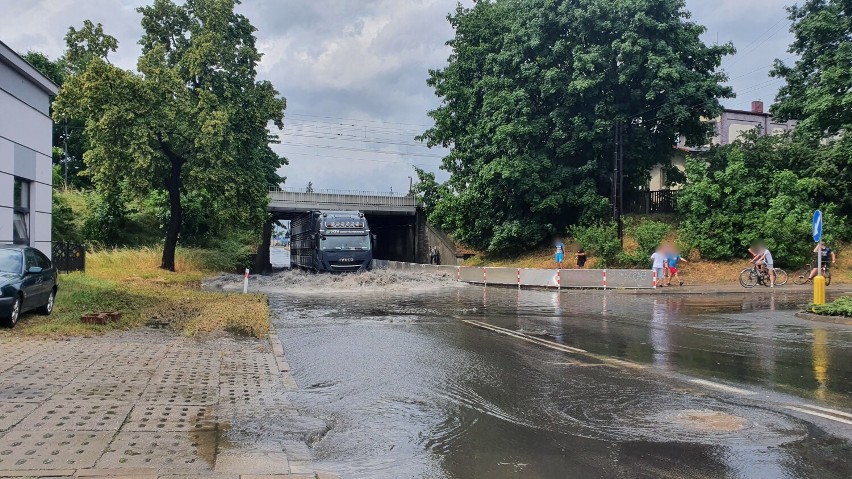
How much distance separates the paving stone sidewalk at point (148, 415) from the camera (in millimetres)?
4863

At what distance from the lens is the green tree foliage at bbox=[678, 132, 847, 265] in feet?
98.2

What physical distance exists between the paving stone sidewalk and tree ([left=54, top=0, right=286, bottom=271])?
20.6 metres

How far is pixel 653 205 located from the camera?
39844 millimetres

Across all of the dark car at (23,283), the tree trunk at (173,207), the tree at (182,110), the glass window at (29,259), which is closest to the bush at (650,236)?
the tree at (182,110)

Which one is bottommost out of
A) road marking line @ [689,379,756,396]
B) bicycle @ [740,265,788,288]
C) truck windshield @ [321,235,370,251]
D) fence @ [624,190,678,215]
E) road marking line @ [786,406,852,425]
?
road marking line @ [689,379,756,396]

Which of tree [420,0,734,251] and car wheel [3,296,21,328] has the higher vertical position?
A: tree [420,0,734,251]

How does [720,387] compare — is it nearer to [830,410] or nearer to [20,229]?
[830,410]

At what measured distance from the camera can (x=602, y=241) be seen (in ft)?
111

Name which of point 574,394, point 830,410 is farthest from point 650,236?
point 830,410

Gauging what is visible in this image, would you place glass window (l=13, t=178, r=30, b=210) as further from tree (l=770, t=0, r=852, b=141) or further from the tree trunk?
tree (l=770, t=0, r=852, b=141)

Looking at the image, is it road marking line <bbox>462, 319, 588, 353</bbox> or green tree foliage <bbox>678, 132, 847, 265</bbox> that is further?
green tree foliage <bbox>678, 132, 847, 265</bbox>

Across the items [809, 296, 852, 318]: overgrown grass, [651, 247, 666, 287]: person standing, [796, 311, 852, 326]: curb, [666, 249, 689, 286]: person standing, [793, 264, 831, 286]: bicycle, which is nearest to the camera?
[796, 311, 852, 326]: curb

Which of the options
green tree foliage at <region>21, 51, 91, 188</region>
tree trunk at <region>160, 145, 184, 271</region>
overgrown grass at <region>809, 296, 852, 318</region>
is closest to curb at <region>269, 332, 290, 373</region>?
overgrown grass at <region>809, 296, 852, 318</region>

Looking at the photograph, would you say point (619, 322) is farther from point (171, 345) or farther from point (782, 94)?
point (782, 94)
